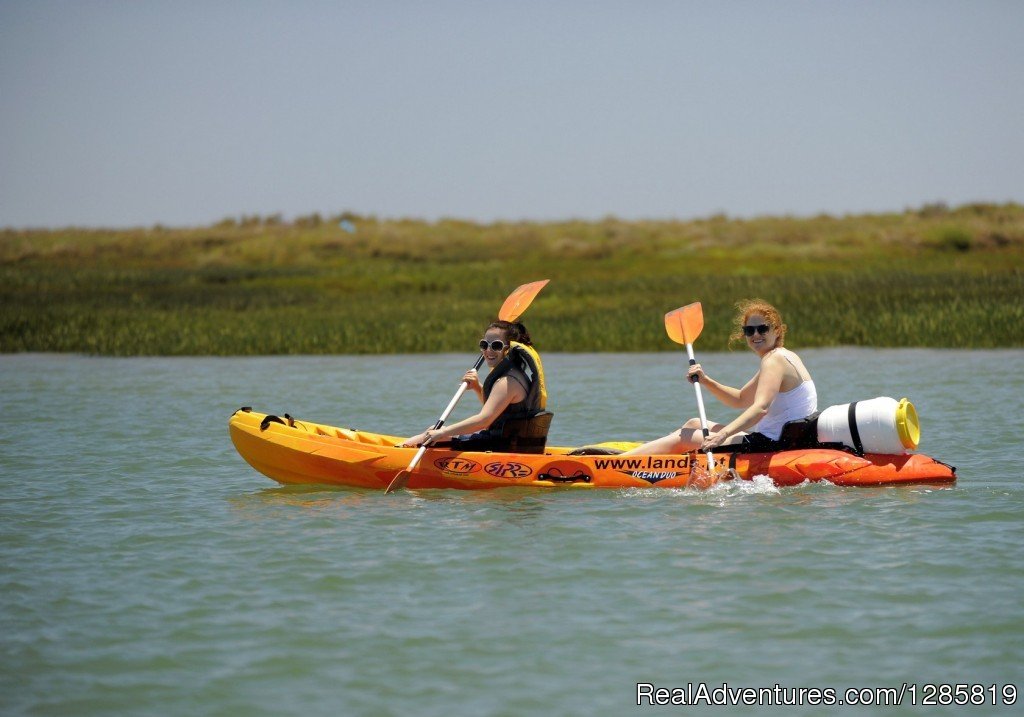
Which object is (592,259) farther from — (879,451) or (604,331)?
(879,451)

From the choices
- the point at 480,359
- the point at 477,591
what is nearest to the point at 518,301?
the point at 480,359

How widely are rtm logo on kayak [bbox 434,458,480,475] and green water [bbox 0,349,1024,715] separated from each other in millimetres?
281

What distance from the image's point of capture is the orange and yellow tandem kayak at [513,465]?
10.1 metres

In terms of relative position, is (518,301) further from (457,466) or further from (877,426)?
(877,426)

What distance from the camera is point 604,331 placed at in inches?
1034

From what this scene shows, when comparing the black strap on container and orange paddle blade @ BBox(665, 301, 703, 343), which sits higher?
orange paddle blade @ BBox(665, 301, 703, 343)

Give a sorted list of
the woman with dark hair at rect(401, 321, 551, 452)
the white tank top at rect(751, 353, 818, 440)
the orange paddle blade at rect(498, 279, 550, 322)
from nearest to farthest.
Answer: the white tank top at rect(751, 353, 818, 440), the woman with dark hair at rect(401, 321, 551, 452), the orange paddle blade at rect(498, 279, 550, 322)

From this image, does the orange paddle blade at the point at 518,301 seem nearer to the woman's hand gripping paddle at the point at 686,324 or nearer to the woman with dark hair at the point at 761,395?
the woman's hand gripping paddle at the point at 686,324

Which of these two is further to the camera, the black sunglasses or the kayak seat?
the kayak seat

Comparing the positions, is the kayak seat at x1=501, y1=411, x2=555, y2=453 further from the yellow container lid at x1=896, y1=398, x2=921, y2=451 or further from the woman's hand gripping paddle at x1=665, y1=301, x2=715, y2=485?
the yellow container lid at x1=896, y1=398, x2=921, y2=451

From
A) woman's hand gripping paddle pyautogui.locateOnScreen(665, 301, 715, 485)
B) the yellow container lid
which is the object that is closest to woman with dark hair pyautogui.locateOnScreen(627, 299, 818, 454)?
the yellow container lid

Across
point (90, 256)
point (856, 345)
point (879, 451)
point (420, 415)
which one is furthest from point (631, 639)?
point (90, 256)

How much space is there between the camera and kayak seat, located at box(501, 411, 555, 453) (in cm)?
1076

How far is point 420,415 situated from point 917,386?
7.25 metres
